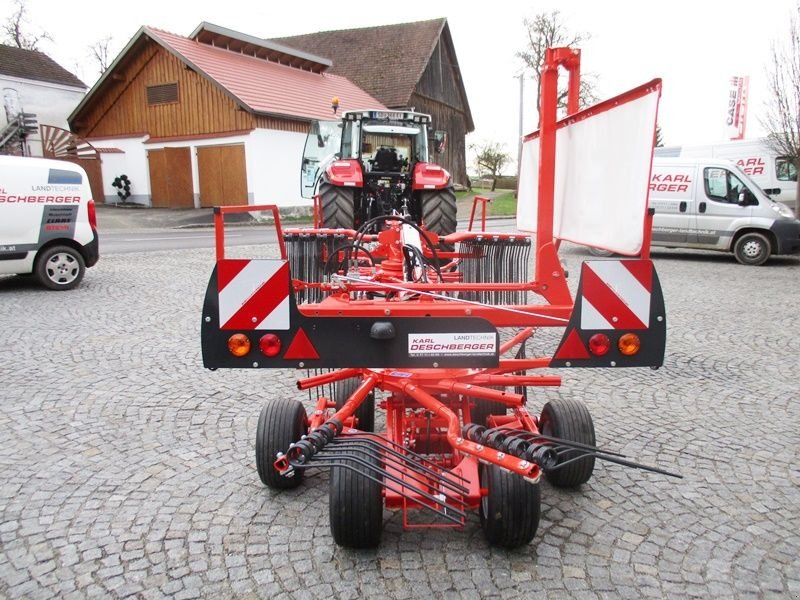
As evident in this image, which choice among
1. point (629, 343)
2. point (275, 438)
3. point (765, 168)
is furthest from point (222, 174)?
point (629, 343)

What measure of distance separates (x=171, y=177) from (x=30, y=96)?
1111 centimetres

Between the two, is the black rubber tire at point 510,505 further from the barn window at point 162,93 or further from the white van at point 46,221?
the barn window at point 162,93

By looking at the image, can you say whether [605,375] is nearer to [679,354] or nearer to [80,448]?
[679,354]

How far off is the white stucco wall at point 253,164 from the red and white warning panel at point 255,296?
21.0m

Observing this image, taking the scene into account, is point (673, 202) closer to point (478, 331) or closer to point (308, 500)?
point (478, 331)

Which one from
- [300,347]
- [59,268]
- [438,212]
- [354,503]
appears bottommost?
[354,503]

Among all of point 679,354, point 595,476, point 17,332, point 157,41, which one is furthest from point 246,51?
point 595,476

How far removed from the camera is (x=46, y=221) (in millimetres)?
8836

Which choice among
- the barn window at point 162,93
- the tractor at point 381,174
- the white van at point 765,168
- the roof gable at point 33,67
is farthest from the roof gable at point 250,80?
the white van at point 765,168

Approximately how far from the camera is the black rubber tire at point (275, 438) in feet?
10.5

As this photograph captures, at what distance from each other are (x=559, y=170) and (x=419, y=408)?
150 centimetres

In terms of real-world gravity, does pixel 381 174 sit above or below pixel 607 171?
above

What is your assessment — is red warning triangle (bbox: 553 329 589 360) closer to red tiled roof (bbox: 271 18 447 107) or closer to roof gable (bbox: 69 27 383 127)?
roof gable (bbox: 69 27 383 127)

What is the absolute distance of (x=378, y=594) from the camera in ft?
8.11
